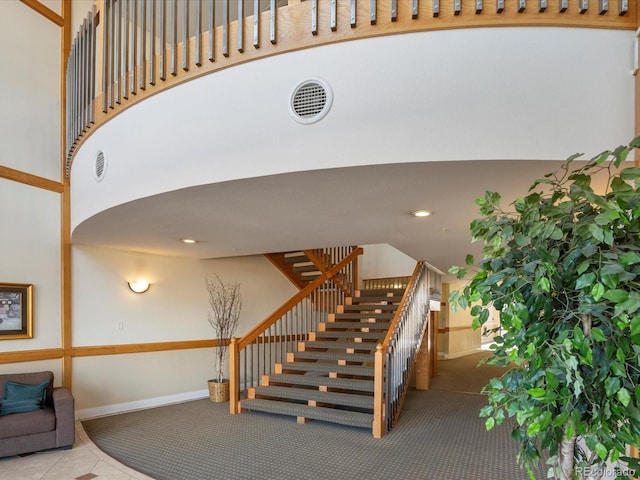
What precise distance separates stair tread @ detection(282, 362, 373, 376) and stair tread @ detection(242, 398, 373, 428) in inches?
24.5

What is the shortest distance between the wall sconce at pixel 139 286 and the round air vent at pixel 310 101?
473 cm

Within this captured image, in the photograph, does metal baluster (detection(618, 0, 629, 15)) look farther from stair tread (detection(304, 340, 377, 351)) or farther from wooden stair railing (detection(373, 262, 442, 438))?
stair tread (detection(304, 340, 377, 351))

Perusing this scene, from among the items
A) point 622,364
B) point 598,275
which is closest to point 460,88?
point 598,275

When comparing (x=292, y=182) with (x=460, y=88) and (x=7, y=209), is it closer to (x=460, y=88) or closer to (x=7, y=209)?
(x=460, y=88)

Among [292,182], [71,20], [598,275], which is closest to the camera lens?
[598,275]

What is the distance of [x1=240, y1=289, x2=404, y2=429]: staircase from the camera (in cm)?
551

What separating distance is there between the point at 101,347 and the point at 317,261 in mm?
3647

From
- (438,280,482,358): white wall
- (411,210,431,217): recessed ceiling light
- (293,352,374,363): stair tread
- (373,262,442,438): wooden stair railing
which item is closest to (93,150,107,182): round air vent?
(411,210,431,217): recessed ceiling light

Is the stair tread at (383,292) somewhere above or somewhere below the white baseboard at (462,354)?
above

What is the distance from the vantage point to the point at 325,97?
2506 millimetres

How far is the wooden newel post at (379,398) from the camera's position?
4883 mm

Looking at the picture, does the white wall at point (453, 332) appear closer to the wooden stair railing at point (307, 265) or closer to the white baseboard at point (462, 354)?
the white baseboard at point (462, 354)

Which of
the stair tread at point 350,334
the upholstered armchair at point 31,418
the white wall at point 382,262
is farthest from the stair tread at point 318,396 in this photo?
the white wall at point 382,262

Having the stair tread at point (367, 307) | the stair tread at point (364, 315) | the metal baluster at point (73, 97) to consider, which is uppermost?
the metal baluster at point (73, 97)
